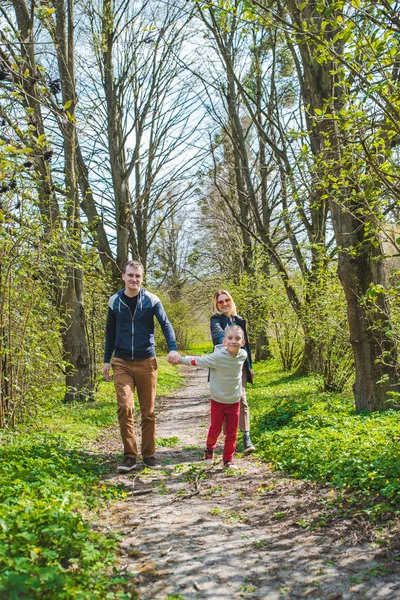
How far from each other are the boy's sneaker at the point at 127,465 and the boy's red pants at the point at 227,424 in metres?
0.91

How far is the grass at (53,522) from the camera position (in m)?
2.65

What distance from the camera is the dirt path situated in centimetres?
312

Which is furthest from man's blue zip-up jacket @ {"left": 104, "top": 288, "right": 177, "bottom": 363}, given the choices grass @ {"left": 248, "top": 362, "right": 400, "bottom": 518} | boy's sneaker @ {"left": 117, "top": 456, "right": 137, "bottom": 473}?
grass @ {"left": 248, "top": 362, "right": 400, "bottom": 518}

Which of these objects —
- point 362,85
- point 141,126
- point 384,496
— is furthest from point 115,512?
point 141,126

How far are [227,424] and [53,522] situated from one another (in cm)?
307

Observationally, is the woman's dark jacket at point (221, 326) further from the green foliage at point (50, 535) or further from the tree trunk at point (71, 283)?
the tree trunk at point (71, 283)

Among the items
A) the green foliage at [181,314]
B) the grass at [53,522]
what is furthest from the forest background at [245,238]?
the green foliage at [181,314]

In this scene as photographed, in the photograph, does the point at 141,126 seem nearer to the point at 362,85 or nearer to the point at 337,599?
the point at 362,85

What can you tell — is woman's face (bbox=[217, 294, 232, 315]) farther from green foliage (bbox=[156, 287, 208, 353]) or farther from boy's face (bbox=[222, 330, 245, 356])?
green foliage (bbox=[156, 287, 208, 353])

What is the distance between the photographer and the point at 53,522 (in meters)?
3.42

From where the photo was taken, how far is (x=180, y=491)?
5.24 m

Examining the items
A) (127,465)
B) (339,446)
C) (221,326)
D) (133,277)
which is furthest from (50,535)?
(221,326)

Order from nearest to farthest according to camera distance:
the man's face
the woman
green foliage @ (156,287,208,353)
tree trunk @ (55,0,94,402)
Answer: the man's face < the woman < tree trunk @ (55,0,94,402) < green foliage @ (156,287,208,353)

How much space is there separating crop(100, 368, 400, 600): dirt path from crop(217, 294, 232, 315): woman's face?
1.98 m
